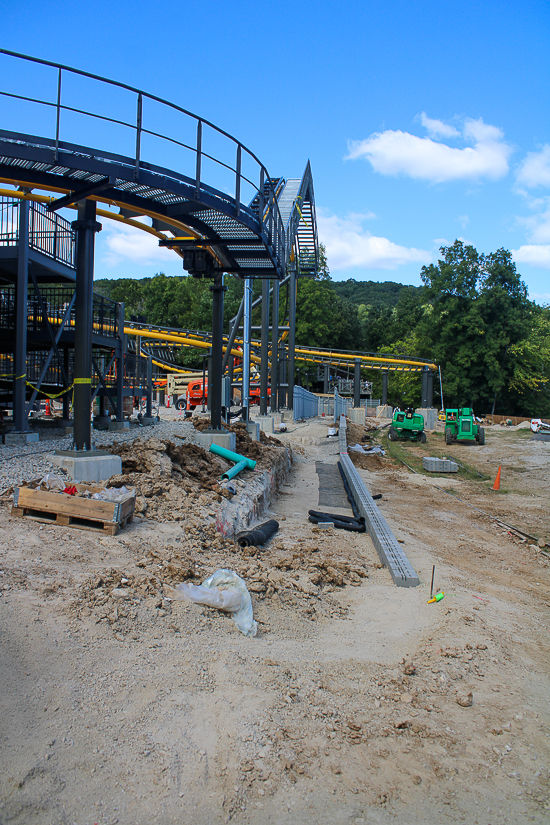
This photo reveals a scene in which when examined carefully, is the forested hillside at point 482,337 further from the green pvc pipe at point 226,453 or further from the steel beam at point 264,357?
the green pvc pipe at point 226,453

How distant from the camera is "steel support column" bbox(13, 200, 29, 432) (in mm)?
11422

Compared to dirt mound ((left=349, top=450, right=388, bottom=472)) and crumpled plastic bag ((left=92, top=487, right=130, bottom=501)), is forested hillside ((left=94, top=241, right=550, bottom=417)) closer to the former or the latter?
dirt mound ((left=349, top=450, right=388, bottom=472))

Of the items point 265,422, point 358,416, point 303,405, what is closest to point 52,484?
point 265,422

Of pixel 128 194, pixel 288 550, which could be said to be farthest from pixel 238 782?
pixel 128 194

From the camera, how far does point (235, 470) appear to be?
10750 mm

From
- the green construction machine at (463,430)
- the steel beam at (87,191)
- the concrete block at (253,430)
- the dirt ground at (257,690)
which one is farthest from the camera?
the green construction machine at (463,430)

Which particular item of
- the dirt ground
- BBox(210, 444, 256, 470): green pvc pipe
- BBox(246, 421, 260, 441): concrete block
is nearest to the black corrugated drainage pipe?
the dirt ground

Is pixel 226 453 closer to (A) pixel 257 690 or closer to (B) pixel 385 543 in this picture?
(B) pixel 385 543

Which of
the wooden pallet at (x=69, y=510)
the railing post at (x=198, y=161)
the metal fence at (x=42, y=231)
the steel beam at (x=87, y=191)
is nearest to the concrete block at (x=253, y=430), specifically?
the metal fence at (x=42, y=231)

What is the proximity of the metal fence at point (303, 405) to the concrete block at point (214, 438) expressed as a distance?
17.8 m

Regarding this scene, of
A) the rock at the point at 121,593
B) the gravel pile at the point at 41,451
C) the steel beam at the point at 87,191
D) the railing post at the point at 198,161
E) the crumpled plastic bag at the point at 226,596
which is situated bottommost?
the crumpled plastic bag at the point at 226,596

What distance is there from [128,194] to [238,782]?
25.6ft

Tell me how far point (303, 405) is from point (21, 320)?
78.3 feet

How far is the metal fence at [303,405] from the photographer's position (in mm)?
30969
